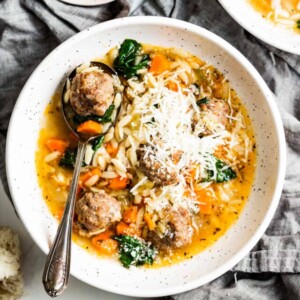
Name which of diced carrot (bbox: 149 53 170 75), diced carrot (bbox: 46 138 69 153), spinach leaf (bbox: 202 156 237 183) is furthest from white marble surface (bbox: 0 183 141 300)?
diced carrot (bbox: 149 53 170 75)

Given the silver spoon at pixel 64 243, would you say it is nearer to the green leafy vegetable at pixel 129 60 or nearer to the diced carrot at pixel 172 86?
the green leafy vegetable at pixel 129 60

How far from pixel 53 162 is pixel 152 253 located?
1007 millimetres

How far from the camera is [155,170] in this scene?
445 cm

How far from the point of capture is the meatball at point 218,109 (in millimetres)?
4641

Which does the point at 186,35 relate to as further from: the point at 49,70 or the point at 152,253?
the point at 152,253

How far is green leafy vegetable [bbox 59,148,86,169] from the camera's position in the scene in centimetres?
464

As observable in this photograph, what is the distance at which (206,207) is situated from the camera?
4.73 metres

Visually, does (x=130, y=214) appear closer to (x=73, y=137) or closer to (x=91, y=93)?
(x=73, y=137)

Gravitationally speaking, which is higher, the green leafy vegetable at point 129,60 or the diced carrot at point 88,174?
the green leafy vegetable at point 129,60

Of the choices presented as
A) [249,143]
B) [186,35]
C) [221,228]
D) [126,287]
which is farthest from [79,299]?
[186,35]

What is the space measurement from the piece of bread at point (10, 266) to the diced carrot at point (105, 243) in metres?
0.66

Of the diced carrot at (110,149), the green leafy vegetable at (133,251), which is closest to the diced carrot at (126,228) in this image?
the green leafy vegetable at (133,251)

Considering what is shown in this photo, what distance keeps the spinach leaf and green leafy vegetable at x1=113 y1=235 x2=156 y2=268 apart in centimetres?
67

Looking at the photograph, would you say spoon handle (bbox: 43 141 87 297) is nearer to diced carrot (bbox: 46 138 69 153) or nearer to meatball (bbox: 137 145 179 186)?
diced carrot (bbox: 46 138 69 153)
